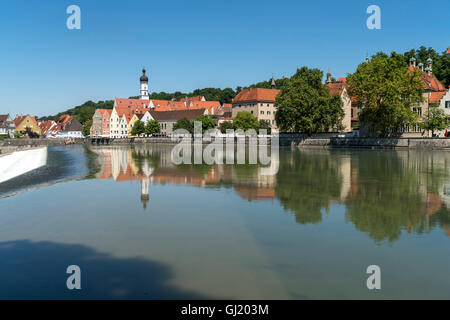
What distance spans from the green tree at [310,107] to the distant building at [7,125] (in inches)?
4015

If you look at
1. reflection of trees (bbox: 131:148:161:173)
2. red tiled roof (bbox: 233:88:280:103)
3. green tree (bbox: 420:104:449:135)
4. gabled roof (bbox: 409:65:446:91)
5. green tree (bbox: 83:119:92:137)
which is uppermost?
Result: red tiled roof (bbox: 233:88:280:103)

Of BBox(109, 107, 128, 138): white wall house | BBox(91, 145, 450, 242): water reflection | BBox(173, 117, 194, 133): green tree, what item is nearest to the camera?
BBox(91, 145, 450, 242): water reflection

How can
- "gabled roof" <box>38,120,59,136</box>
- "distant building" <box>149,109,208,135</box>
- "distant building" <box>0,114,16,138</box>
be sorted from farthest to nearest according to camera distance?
1. "gabled roof" <box>38,120,59,136</box>
2. "distant building" <box>0,114,16,138</box>
3. "distant building" <box>149,109,208,135</box>

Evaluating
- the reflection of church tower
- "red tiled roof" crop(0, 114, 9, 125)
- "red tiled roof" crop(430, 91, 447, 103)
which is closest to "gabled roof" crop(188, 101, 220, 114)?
"red tiled roof" crop(0, 114, 9, 125)

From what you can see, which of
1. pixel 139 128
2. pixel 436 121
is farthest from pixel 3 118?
pixel 436 121

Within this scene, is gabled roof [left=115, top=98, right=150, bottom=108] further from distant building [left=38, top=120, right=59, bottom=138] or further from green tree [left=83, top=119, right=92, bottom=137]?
distant building [left=38, top=120, right=59, bottom=138]

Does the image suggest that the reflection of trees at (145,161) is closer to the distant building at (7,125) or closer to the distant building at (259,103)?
the distant building at (259,103)

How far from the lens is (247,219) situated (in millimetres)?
12812

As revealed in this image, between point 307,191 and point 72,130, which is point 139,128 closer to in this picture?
point 72,130

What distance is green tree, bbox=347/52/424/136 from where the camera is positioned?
5347 cm

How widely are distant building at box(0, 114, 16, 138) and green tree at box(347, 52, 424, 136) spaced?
4590 inches

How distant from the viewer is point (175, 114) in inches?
4751

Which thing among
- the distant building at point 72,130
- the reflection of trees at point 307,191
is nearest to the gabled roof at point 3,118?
the distant building at point 72,130
